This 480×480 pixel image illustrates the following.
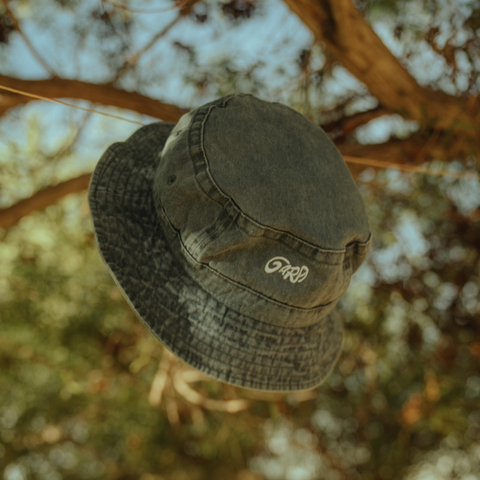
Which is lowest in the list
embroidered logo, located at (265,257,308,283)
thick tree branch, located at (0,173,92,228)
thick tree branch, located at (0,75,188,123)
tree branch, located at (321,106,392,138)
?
thick tree branch, located at (0,173,92,228)

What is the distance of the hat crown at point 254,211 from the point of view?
53 cm

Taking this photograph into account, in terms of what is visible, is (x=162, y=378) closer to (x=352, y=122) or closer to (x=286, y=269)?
(x=352, y=122)

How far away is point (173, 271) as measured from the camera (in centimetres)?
61

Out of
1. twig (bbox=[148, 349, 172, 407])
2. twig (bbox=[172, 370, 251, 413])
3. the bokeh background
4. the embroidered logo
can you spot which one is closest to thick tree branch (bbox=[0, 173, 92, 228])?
the bokeh background

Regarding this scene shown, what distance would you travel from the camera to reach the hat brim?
0.59 m

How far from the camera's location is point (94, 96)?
1293 millimetres

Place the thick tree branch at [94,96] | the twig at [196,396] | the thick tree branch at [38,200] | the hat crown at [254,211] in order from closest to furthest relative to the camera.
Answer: the hat crown at [254,211] → the thick tree branch at [94,96] → the thick tree branch at [38,200] → the twig at [196,396]

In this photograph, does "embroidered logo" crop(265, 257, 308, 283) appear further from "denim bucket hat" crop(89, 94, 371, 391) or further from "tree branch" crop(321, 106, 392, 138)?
"tree branch" crop(321, 106, 392, 138)

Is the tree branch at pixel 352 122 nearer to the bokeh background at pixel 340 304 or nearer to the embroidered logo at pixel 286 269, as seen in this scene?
the bokeh background at pixel 340 304

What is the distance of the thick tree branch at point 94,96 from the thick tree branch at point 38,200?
268mm

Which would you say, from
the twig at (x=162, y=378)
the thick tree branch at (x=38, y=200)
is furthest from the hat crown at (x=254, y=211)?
the twig at (x=162, y=378)

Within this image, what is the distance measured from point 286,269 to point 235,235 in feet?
0.28

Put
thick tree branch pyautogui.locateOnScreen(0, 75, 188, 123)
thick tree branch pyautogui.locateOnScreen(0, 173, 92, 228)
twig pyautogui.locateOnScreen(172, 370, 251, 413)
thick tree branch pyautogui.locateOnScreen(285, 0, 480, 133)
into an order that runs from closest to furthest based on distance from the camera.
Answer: thick tree branch pyautogui.locateOnScreen(285, 0, 480, 133)
thick tree branch pyautogui.locateOnScreen(0, 75, 188, 123)
thick tree branch pyautogui.locateOnScreen(0, 173, 92, 228)
twig pyautogui.locateOnScreen(172, 370, 251, 413)

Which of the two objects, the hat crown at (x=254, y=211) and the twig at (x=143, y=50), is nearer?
the hat crown at (x=254, y=211)
